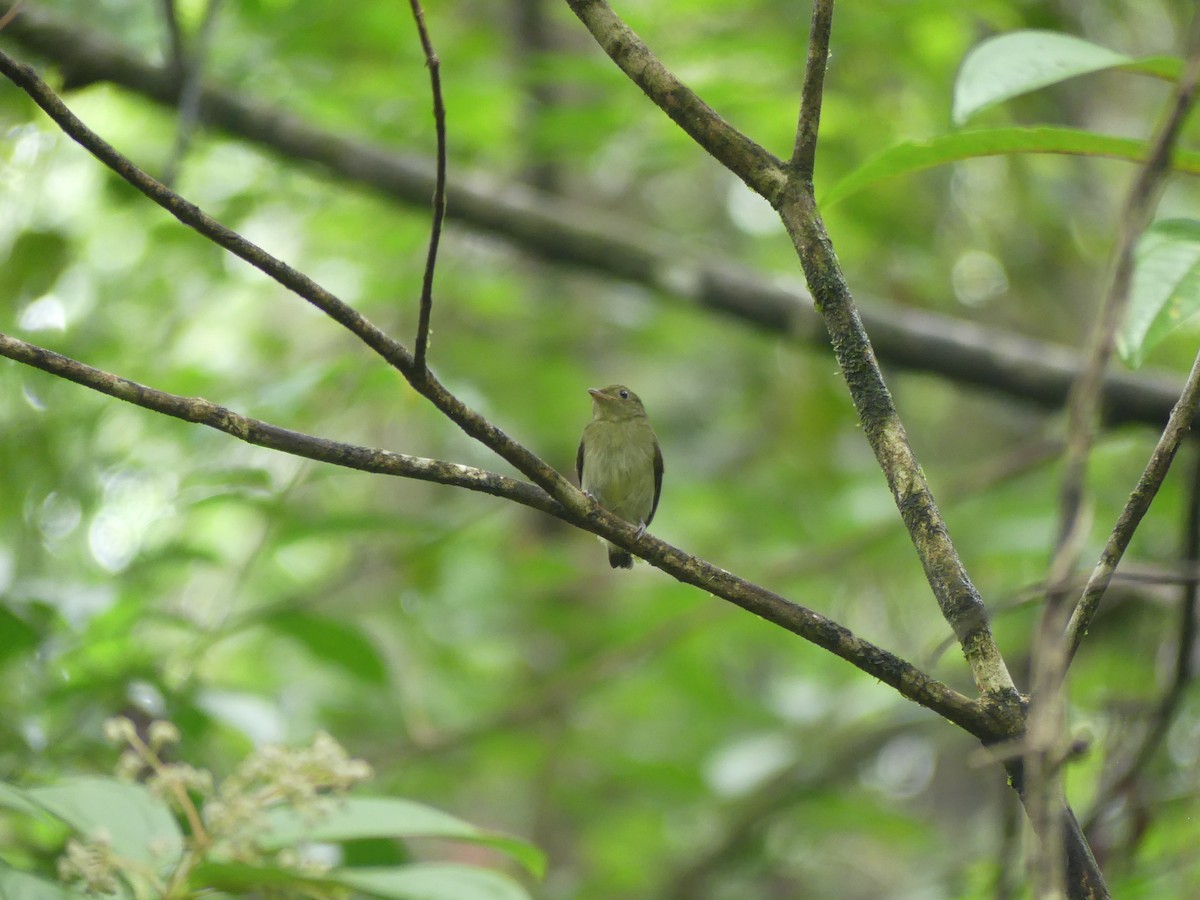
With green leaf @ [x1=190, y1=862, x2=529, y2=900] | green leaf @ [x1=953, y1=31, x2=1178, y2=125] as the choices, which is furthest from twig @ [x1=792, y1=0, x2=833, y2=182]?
green leaf @ [x1=190, y1=862, x2=529, y2=900]

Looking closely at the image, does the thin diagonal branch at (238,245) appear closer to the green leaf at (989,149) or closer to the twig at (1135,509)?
the green leaf at (989,149)

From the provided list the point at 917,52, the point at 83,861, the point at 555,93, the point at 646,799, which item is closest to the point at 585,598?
the point at 646,799

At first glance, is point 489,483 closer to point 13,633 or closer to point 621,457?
point 13,633

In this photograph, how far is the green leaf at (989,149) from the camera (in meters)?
1.58

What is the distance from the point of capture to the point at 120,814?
86.4 inches

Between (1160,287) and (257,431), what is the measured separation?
1.19 meters

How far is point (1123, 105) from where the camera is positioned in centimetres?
786

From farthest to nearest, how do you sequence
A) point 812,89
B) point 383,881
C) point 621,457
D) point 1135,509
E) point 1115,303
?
1. point 621,457
2. point 383,881
3. point 812,89
4. point 1135,509
5. point 1115,303

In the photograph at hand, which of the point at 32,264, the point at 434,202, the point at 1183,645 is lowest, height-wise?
the point at 434,202

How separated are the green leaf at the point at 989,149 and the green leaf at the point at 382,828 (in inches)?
53.6

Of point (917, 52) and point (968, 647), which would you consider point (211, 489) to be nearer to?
point (968, 647)

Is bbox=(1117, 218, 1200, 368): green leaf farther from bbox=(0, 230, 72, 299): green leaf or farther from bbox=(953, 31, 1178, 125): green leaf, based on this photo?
bbox=(0, 230, 72, 299): green leaf

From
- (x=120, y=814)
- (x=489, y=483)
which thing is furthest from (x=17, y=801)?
(x=489, y=483)

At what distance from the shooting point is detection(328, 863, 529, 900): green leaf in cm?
208
